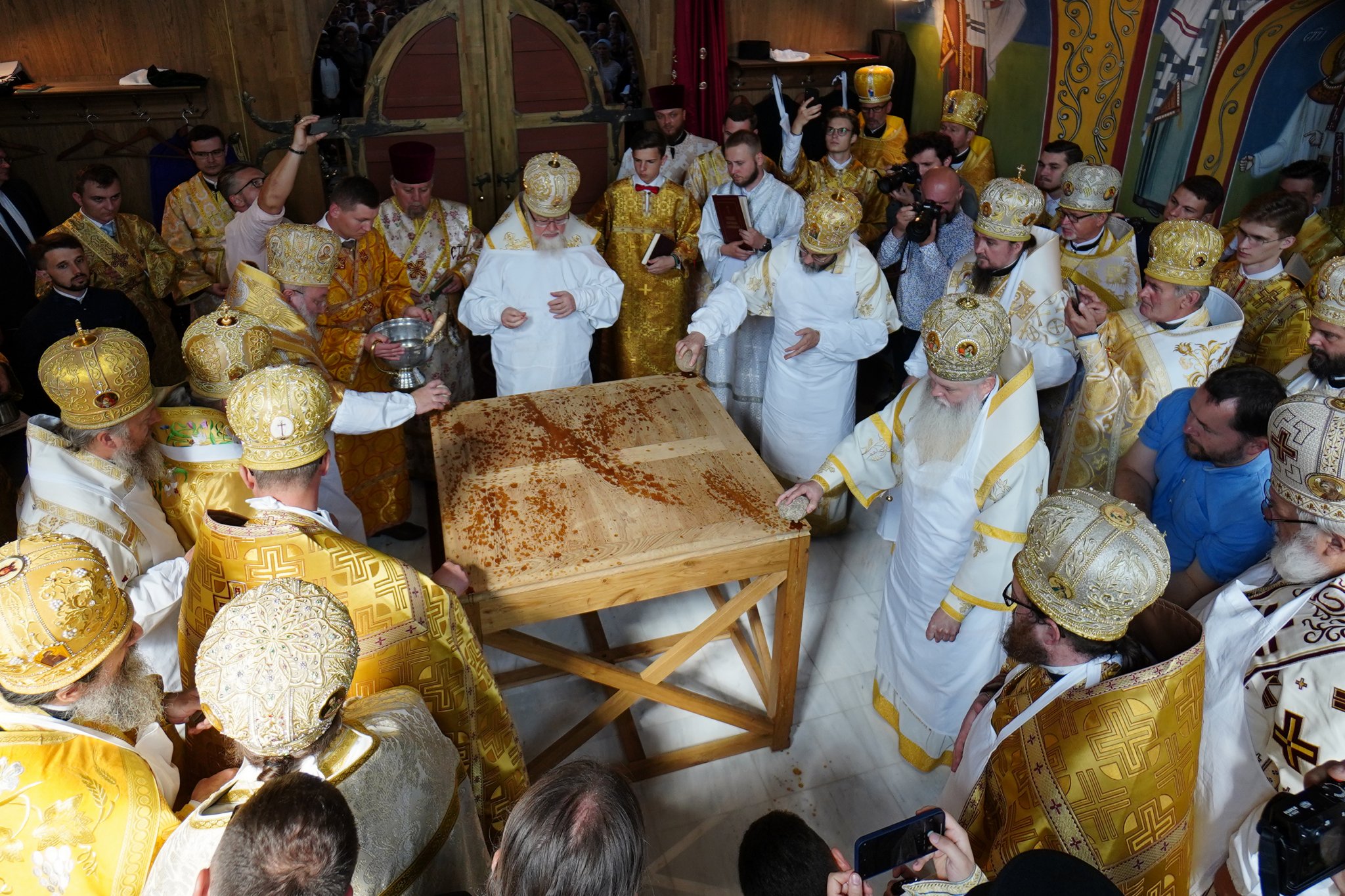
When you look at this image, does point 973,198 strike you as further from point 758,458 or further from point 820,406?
point 758,458

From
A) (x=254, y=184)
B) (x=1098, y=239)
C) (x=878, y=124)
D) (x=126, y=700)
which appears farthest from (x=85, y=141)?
(x=1098, y=239)

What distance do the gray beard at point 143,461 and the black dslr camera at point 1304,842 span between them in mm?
2969

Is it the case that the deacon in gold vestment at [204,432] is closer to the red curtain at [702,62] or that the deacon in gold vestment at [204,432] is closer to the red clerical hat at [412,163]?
the red clerical hat at [412,163]

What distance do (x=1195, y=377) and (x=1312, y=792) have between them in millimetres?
2310

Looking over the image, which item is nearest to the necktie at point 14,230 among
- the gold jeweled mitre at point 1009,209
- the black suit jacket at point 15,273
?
the black suit jacket at point 15,273

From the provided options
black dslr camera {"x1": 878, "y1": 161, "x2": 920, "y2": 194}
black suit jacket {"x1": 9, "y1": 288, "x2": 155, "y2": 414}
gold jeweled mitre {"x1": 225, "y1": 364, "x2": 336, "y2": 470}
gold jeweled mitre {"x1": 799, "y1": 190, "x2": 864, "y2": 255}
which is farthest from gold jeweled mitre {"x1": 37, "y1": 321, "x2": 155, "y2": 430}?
black dslr camera {"x1": 878, "y1": 161, "x2": 920, "y2": 194}

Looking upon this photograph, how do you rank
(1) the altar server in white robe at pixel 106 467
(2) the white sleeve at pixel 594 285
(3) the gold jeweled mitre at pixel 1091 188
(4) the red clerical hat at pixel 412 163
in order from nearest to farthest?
1. (1) the altar server in white robe at pixel 106 467
2. (3) the gold jeweled mitre at pixel 1091 188
3. (2) the white sleeve at pixel 594 285
4. (4) the red clerical hat at pixel 412 163

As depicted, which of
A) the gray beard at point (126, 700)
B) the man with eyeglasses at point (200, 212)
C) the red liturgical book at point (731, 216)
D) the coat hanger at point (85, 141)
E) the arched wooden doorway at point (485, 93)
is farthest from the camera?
the arched wooden doorway at point (485, 93)

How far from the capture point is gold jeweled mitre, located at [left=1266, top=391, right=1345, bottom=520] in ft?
6.58

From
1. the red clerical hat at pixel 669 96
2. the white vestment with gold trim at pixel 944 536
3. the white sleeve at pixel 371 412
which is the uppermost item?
the red clerical hat at pixel 669 96

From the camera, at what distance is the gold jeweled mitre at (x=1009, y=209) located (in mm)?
3834

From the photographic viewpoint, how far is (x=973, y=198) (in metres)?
5.53

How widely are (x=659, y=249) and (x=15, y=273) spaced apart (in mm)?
3818

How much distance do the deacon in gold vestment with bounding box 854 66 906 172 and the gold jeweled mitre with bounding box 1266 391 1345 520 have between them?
15.3 feet
